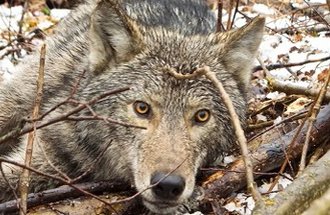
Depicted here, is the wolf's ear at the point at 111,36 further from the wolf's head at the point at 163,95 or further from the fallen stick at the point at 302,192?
the fallen stick at the point at 302,192

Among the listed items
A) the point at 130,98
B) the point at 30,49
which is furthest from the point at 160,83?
the point at 30,49

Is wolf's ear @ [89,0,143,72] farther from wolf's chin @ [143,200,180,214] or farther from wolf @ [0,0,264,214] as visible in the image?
wolf's chin @ [143,200,180,214]

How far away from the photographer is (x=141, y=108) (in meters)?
5.07

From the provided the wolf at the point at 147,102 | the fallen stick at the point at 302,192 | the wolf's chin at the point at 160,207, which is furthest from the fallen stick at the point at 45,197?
the fallen stick at the point at 302,192

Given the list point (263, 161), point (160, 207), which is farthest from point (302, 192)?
point (263, 161)

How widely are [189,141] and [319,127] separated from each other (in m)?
1.16

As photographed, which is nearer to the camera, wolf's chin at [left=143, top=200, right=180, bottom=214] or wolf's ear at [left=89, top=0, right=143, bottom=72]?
wolf's chin at [left=143, top=200, right=180, bottom=214]

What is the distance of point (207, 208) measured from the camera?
5.14 metres

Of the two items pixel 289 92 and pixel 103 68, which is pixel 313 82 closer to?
pixel 289 92

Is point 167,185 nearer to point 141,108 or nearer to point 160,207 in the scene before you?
point 160,207

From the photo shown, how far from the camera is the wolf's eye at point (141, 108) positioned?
5.04m

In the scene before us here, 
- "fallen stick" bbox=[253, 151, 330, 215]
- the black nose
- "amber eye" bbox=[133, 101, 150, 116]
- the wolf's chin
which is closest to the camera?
"fallen stick" bbox=[253, 151, 330, 215]

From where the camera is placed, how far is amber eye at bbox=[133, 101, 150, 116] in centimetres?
504

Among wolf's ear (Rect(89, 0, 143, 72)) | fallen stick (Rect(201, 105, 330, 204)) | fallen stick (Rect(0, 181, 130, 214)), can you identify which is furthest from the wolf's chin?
wolf's ear (Rect(89, 0, 143, 72))
